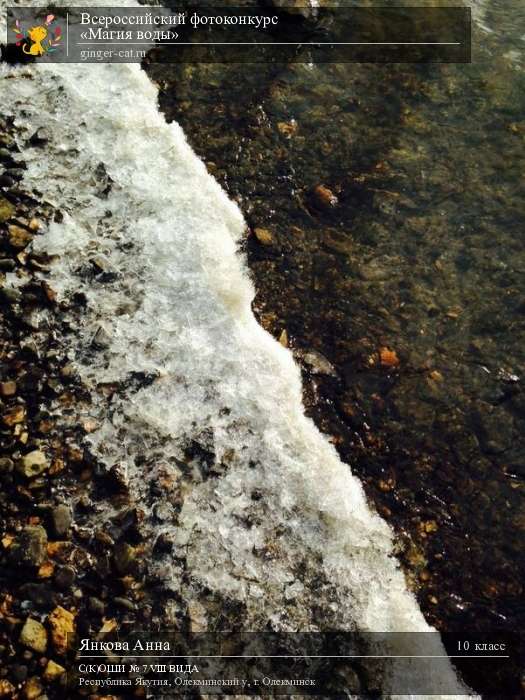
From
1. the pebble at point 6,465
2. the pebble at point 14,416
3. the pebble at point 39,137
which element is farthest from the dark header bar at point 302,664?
the pebble at point 39,137

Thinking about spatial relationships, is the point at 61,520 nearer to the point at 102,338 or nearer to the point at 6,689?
the point at 6,689

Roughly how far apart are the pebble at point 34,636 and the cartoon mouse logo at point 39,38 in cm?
722

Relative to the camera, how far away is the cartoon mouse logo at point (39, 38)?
7.88m

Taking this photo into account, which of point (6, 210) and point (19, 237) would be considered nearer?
point (19, 237)

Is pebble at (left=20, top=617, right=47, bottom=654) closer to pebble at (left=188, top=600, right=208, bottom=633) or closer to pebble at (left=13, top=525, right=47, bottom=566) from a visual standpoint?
pebble at (left=13, top=525, right=47, bottom=566)

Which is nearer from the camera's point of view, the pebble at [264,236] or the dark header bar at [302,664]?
the dark header bar at [302,664]

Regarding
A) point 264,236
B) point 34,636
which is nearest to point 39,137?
point 264,236

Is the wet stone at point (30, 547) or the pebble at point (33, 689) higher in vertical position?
the wet stone at point (30, 547)

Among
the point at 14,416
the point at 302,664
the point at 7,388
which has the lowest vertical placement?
the point at 302,664

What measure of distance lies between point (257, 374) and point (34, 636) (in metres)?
2.82

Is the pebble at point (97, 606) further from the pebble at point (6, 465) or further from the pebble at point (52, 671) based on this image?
the pebble at point (6, 465)

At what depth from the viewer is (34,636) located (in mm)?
3965

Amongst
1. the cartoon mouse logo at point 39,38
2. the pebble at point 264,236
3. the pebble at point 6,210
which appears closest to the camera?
the pebble at point 6,210

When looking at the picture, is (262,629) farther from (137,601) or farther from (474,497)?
(474,497)
